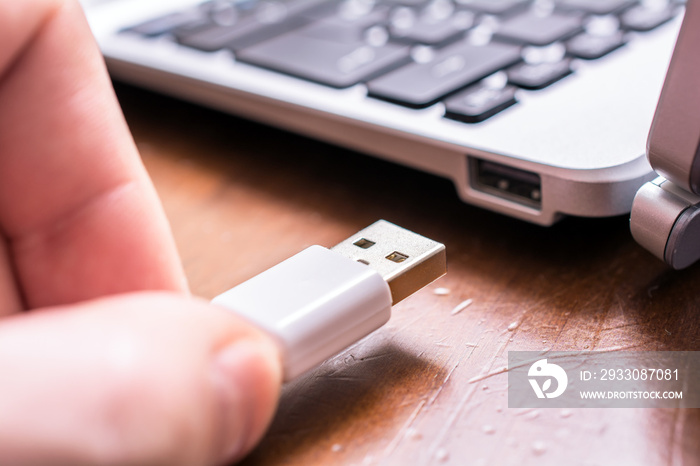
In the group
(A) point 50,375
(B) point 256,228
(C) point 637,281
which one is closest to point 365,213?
(B) point 256,228

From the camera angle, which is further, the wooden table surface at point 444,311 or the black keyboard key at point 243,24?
the black keyboard key at point 243,24

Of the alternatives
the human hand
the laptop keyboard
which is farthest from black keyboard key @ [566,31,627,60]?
the human hand

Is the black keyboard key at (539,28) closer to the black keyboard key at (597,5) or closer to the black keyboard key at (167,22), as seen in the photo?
the black keyboard key at (597,5)

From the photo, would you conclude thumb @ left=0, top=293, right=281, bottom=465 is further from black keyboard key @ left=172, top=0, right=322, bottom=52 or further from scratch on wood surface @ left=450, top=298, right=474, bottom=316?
black keyboard key @ left=172, top=0, right=322, bottom=52

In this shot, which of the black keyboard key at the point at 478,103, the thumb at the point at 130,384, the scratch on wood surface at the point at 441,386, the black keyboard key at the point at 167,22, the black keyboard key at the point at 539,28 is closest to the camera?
the thumb at the point at 130,384

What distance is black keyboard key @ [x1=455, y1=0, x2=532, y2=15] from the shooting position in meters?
0.63

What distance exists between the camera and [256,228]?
1.62 ft

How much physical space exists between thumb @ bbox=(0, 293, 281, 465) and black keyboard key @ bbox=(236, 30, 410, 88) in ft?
1.05

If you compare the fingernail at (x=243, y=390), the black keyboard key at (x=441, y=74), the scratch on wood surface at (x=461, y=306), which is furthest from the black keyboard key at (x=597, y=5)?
the fingernail at (x=243, y=390)

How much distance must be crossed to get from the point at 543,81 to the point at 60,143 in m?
0.30

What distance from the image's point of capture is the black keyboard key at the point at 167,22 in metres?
0.70

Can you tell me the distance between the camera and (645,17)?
566 millimetres

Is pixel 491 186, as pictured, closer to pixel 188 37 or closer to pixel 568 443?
pixel 568 443

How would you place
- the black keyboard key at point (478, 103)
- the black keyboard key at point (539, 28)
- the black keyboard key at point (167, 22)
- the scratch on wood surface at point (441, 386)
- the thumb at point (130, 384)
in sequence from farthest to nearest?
the black keyboard key at point (167, 22) < the black keyboard key at point (539, 28) < the black keyboard key at point (478, 103) < the scratch on wood surface at point (441, 386) < the thumb at point (130, 384)
